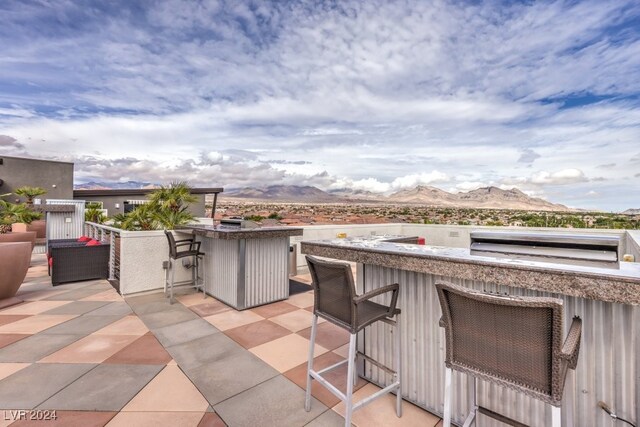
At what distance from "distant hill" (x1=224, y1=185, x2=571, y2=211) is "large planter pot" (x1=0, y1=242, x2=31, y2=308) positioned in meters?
8.92

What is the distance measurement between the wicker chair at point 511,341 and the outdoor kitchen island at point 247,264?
324 centimetres

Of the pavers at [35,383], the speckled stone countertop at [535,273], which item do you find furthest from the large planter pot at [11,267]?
the speckled stone countertop at [535,273]

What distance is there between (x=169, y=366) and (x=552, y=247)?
3162mm

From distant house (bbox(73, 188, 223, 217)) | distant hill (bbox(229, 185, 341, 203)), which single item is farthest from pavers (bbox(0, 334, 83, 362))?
distant house (bbox(73, 188, 223, 217))

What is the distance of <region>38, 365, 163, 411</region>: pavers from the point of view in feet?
6.93

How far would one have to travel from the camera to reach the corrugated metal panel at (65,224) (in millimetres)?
9438

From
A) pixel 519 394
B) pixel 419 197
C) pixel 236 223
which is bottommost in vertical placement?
pixel 519 394

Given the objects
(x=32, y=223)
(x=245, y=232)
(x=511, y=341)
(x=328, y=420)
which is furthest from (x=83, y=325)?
(x=32, y=223)

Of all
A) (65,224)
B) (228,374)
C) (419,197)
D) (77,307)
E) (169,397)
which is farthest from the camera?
(419,197)

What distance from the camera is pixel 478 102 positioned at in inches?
340

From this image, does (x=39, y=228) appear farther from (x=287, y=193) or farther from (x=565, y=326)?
(x=565, y=326)

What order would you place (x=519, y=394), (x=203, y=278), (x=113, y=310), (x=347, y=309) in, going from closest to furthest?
1. (x=519, y=394)
2. (x=347, y=309)
3. (x=113, y=310)
4. (x=203, y=278)

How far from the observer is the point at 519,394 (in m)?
1.62

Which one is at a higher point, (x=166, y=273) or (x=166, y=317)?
(x=166, y=273)
